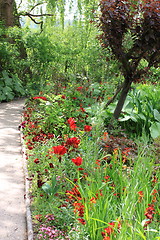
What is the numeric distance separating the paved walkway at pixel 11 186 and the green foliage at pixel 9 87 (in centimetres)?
315

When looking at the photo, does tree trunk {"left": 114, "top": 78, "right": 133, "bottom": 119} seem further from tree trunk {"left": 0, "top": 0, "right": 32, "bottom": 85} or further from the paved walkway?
tree trunk {"left": 0, "top": 0, "right": 32, "bottom": 85}

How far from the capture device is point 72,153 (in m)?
3.52

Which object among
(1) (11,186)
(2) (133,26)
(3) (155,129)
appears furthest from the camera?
(3) (155,129)

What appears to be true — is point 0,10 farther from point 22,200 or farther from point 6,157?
point 22,200

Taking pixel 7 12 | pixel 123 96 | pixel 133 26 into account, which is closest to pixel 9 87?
pixel 7 12

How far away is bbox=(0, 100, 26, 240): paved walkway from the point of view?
277 cm

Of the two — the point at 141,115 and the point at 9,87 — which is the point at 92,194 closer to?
the point at 141,115

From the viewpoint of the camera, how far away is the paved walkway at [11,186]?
277 centimetres

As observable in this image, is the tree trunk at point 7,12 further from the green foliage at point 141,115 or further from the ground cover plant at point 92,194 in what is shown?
the ground cover plant at point 92,194

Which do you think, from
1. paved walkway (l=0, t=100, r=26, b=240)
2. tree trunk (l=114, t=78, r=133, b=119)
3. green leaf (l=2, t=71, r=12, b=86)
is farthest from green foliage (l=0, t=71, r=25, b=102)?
tree trunk (l=114, t=78, r=133, b=119)

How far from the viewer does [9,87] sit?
9.76 metres

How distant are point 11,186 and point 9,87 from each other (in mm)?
6606

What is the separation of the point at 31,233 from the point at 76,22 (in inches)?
641

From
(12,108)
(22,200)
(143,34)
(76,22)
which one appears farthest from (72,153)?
(76,22)
